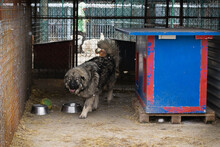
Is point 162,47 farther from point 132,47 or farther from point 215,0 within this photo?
point 215,0

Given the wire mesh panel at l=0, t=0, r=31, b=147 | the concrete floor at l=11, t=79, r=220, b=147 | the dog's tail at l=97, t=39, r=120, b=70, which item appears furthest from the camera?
the dog's tail at l=97, t=39, r=120, b=70

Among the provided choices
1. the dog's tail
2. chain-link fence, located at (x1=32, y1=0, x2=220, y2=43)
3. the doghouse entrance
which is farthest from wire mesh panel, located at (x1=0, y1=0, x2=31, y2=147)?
chain-link fence, located at (x1=32, y1=0, x2=220, y2=43)

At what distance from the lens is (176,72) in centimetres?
754

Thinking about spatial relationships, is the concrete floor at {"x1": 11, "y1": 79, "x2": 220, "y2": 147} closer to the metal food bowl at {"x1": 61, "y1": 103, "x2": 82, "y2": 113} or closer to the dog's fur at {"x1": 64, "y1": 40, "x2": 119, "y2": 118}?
the metal food bowl at {"x1": 61, "y1": 103, "x2": 82, "y2": 113}

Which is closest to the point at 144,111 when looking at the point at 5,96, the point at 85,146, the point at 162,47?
the point at 162,47

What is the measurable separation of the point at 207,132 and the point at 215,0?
17.5 feet

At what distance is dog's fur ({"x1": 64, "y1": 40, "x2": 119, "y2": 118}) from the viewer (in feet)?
26.2

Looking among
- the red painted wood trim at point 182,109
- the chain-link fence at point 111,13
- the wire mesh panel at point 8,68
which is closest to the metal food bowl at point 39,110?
the wire mesh panel at point 8,68

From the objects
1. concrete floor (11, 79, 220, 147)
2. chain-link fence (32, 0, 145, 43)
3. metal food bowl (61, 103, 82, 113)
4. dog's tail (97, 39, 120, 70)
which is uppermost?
chain-link fence (32, 0, 145, 43)

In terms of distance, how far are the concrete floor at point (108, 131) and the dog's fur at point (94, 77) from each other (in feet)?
1.16

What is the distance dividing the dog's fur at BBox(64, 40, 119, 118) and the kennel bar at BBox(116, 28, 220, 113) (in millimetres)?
1206

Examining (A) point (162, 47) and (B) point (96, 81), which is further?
(B) point (96, 81)

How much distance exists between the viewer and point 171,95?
24.8 feet

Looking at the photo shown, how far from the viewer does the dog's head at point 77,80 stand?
793 cm
